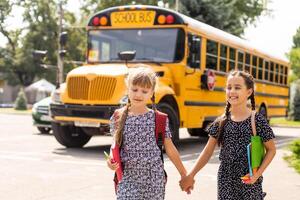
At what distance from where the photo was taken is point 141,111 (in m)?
3.43

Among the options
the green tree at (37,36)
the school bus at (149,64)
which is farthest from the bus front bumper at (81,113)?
the green tree at (37,36)

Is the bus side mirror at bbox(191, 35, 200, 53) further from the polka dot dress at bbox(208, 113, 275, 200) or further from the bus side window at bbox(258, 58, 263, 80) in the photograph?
the polka dot dress at bbox(208, 113, 275, 200)

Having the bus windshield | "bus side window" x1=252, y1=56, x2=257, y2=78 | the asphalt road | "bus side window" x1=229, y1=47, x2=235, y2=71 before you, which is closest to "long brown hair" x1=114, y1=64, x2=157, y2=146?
the asphalt road

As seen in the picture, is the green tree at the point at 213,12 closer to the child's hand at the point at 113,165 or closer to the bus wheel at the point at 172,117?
the bus wheel at the point at 172,117

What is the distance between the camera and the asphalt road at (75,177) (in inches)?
248

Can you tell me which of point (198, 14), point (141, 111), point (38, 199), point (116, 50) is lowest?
point (38, 199)

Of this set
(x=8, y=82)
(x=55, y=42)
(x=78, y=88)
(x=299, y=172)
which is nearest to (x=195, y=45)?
(x=78, y=88)

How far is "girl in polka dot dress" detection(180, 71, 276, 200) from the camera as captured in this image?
348 cm

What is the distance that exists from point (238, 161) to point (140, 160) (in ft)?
1.94

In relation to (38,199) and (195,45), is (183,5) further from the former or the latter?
(38,199)

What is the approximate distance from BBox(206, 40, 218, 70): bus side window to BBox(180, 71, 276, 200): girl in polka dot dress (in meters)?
8.70

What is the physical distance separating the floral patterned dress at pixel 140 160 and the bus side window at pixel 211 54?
8.99m

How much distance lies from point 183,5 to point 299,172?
22.6 meters

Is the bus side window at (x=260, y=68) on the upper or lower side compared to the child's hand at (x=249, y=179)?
upper
